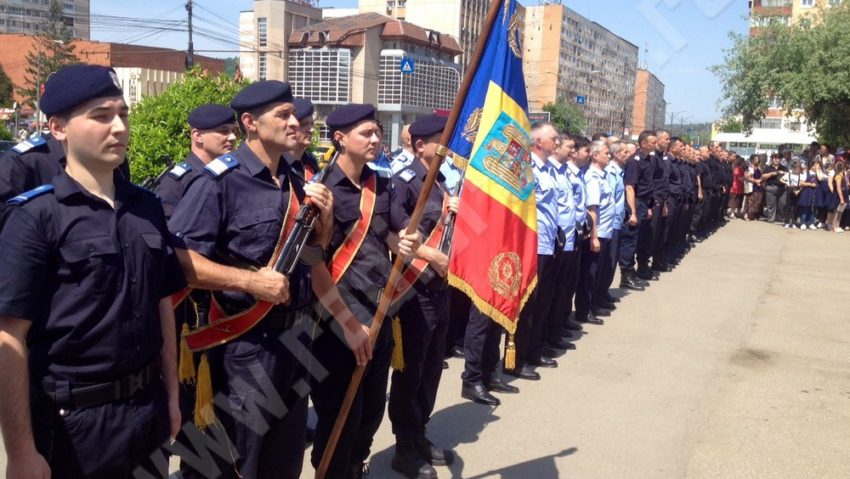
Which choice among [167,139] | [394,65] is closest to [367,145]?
[167,139]

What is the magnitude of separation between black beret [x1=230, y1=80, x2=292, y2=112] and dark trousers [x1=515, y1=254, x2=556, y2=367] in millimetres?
3327

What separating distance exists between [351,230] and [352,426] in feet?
3.05

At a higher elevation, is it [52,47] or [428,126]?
[52,47]

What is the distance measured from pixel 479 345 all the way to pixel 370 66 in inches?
2763

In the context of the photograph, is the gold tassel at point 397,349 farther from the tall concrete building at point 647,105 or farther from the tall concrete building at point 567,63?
the tall concrete building at point 567,63

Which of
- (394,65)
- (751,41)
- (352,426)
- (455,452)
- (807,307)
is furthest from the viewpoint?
(394,65)

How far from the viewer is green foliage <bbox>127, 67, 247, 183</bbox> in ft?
21.6

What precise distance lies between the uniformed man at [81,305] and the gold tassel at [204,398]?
1.37 feet

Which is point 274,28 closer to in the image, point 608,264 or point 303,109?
point 608,264

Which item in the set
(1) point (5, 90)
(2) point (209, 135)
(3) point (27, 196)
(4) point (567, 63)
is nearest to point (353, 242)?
(3) point (27, 196)

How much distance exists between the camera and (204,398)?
2.62 m

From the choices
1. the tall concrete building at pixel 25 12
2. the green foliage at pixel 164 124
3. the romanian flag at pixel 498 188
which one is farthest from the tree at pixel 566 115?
the tall concrete building at pixel 25 12

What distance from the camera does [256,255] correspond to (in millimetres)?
2604

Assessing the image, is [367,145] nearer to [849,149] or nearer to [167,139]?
[167,139]
